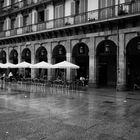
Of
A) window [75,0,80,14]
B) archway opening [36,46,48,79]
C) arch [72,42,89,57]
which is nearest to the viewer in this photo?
window [75,0,80,14]

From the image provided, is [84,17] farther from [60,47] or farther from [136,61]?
[136,61]

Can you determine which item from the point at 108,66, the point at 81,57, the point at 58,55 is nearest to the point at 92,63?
the point at 108,66

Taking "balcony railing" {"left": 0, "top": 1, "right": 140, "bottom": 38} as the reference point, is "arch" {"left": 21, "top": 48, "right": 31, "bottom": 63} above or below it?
below

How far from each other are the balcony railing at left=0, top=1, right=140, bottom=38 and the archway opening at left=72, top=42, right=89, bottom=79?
2.63m

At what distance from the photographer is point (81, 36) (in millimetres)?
21219

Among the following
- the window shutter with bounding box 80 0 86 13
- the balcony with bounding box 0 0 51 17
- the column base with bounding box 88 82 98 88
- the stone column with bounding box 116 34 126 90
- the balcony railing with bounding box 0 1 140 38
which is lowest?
the column base with bounding box 88 82 98 88

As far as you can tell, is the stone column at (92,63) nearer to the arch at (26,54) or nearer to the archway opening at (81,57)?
the archway opening at (81,57)

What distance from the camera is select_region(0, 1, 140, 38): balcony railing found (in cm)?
1766

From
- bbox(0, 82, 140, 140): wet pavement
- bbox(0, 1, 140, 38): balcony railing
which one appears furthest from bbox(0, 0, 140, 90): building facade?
bbox(0, 82, 140, 140): wet pavement

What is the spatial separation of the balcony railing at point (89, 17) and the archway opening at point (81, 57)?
263cm

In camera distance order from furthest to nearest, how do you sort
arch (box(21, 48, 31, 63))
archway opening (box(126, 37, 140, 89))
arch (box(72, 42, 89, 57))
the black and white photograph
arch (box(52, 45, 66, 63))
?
arch (box(21, 48, 31, 63)) < arch (box(52, 45, 66, 63)) < arch (box(72, 42, 89, 57)) < archway opening (box(126, 37, 140, 89)) < the black and white photograph

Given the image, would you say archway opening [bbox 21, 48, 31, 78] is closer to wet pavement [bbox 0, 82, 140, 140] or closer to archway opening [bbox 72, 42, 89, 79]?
archway opening [bbox 72, 42, 89, 79]

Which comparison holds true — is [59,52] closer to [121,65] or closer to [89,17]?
[89,17]

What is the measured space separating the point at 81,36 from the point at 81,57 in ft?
11.8
